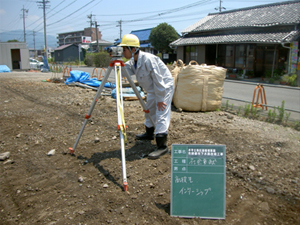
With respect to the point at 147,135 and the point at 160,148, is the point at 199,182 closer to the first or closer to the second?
the point at 160,148

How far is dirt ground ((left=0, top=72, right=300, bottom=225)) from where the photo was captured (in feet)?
8.10

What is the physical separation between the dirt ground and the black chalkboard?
97mm

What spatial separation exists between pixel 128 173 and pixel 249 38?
1736 centimetres

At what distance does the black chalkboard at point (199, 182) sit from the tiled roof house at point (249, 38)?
15693mm

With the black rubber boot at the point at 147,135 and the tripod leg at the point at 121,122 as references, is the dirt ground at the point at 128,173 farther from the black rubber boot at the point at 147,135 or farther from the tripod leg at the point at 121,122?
the tripod leg at the point at 121,122

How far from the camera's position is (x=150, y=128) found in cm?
420

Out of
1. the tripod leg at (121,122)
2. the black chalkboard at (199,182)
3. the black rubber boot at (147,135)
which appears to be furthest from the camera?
the black rubber boot at (147,135)

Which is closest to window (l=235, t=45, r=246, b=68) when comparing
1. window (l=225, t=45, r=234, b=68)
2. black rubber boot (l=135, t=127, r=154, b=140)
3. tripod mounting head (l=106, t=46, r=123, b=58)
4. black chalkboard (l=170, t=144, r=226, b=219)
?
window (l=225, t=45, r=234, b=68)

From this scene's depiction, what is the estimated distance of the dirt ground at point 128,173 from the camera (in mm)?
2469

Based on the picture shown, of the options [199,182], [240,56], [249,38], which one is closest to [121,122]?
[199,182]

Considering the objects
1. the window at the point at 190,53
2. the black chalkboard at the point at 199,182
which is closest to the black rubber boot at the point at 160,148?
the black chalkboard at the point at 199,182

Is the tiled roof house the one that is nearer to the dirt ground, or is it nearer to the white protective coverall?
the dirt ground

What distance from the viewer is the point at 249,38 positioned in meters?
18.2

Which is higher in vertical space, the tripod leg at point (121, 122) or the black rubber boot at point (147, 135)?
the tripod leg at point (121, 122)
